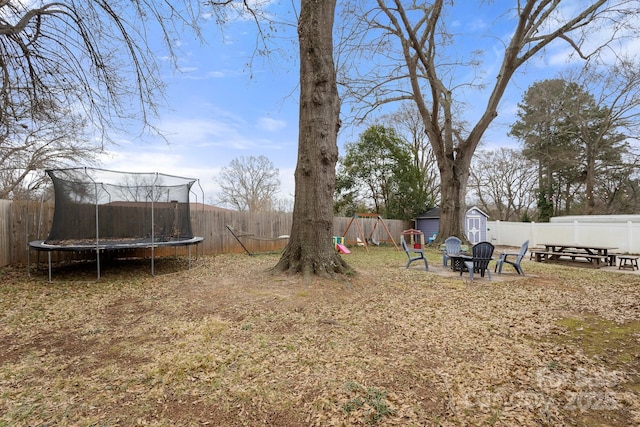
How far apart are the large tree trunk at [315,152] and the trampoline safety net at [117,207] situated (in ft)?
10.7

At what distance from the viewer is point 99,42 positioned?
4793 mm

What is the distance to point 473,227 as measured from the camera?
54.5 ft

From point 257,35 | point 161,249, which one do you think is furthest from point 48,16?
point 161,249

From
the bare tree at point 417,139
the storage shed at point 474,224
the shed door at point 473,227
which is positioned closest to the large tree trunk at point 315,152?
the storage shed at point 474,224

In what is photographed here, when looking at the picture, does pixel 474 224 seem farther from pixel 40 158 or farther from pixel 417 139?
pixel 40 158

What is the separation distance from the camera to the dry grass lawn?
1.97 meters

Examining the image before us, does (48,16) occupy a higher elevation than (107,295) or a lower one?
higher

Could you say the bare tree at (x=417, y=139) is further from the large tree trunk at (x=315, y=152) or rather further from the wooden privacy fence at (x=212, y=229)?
the large tree trunk at (x=315, y=152)

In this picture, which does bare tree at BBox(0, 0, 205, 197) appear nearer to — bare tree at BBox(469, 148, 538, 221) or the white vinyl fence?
the white vinyl fence

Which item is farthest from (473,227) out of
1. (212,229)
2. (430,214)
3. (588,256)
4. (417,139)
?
(212,229)

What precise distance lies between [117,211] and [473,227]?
16.1 m

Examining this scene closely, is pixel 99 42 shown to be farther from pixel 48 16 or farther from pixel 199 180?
pixel 199 180

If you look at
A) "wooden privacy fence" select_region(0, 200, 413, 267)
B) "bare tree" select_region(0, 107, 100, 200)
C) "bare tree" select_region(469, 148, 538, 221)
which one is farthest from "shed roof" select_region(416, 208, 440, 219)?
"bare tree" select_region(0, 107, 100, 200)

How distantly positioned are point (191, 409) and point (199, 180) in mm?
7051
